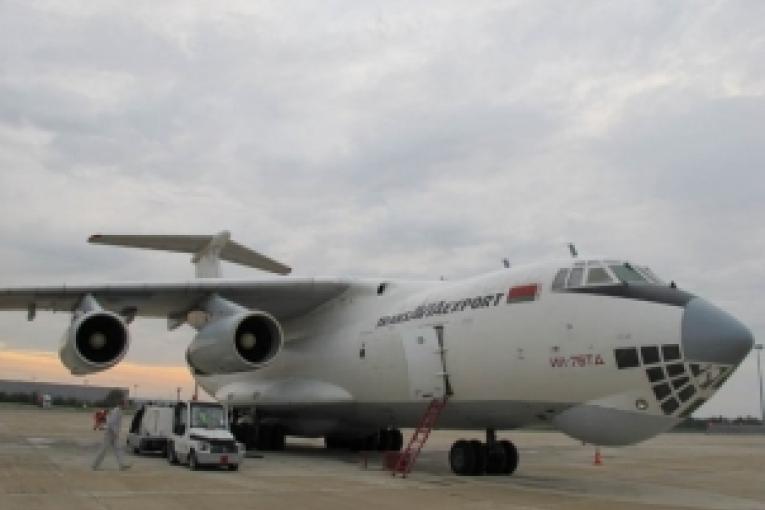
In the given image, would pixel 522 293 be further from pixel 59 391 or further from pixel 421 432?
pixel 59 391

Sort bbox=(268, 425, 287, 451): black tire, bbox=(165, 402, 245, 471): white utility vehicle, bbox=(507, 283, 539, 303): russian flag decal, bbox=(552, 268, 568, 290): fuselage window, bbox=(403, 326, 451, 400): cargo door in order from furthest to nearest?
bbox=(268, 425, 287, 451): black tire, bbox=(403, 326, 451, 400): cargo door, bbox=(165, 402, 245, 471): white utility vehicle, bbox=(507, 283, 539, 303): russian flag decal, bbox=(552, 268, 568, 290): fuselage window

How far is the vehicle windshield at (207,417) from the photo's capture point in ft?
40.0

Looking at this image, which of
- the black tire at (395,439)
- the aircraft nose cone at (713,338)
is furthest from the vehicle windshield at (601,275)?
the black tire at (395,439)

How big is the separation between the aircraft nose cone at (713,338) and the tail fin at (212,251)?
10.4 m

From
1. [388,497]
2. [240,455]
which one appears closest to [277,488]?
[388,497]

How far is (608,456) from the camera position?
17.8 meters

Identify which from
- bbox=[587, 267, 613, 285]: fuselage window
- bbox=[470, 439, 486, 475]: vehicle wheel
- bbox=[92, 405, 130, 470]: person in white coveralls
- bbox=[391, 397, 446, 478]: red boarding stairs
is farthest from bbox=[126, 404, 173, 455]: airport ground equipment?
bbox=[587, 267, 613, 285]: fuselage window

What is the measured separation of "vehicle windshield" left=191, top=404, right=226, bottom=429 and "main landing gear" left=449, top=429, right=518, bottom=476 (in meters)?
3.68

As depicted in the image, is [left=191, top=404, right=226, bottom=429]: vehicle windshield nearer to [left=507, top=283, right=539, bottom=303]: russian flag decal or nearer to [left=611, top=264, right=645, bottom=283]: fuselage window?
[left=507, top=283, right=539, bottom=303]: russian flag decal

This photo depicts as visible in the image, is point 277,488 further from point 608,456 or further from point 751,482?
point 608,456

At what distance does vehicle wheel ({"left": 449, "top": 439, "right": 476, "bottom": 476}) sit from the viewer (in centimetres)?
1142

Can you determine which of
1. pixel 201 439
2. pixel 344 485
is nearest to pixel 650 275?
pixel 344 485

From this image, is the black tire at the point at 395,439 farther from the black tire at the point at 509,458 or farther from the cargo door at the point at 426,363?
the black tire at the point at 509,458

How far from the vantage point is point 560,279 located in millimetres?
10180
